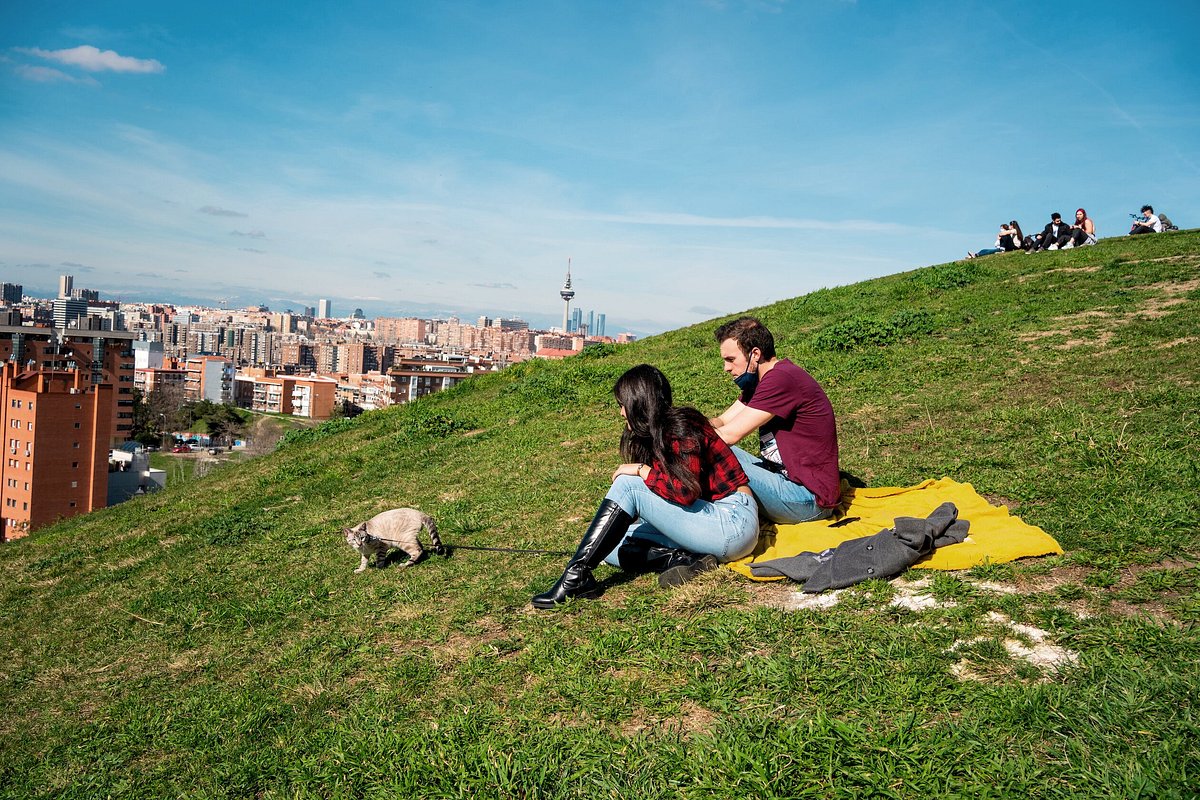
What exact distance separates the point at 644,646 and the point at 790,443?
1.98 m

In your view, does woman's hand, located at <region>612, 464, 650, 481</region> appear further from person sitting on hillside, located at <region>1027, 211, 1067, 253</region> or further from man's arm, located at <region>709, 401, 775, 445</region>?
person sitting on hillside, located at <region>1027, 211, 1067, 253</region>

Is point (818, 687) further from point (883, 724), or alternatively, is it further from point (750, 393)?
point (750, 393)

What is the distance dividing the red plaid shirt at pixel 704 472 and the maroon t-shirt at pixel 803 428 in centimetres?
54

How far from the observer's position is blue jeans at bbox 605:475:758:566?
Result: 13.9 ft

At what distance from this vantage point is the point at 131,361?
256ft

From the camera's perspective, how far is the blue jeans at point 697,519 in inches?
166

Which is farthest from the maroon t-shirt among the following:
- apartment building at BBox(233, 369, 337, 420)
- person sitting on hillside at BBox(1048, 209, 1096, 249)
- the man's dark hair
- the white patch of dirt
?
apartment building at BBox(233, 369, 337, 420)

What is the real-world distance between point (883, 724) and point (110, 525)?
10180 millimetres

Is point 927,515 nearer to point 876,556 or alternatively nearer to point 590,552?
point 876,556

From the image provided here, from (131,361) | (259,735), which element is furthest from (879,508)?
(131,361)

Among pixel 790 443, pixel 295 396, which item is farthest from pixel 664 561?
pixel 295 396

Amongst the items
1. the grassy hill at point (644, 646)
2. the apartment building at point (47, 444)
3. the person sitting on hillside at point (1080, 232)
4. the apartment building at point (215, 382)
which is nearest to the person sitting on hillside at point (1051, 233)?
the person sitting on hillside at point (1080, 232)

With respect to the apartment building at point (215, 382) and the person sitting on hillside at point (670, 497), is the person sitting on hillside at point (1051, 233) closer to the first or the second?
the person sitting on hillside at point (670, 497)

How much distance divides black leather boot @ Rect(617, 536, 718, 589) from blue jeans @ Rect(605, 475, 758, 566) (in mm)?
75
